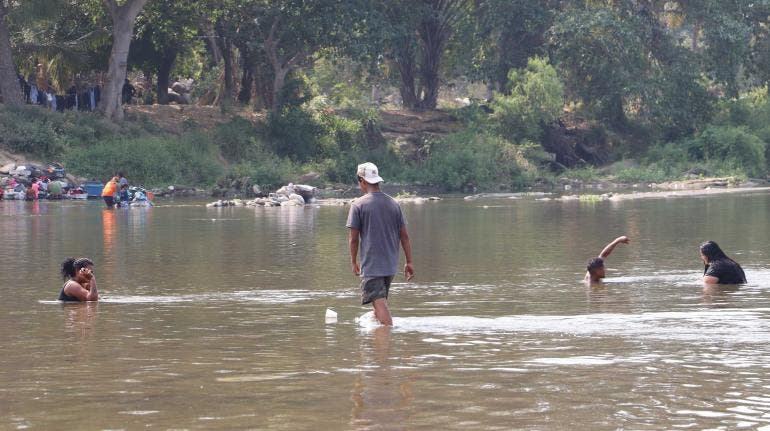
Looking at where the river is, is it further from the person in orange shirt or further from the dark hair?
the person in orange shirt

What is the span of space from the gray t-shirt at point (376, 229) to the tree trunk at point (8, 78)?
3985 cm

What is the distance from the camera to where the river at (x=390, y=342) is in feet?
27.8

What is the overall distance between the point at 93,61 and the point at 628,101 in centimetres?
2724

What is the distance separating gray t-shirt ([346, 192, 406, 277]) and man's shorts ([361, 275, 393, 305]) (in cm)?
8

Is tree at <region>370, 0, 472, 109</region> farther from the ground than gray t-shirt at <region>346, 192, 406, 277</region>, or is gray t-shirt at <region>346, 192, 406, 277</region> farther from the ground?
tree at <region>370, 0, 472, 109</region>

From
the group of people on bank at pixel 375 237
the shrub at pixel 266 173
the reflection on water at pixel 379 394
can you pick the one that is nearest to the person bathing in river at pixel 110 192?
the shrub at pixel 266 173

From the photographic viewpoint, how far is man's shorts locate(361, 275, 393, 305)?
11.9 meters

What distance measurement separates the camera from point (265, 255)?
862 inches

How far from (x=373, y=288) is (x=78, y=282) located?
4.53m

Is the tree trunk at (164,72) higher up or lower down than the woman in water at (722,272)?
higher up

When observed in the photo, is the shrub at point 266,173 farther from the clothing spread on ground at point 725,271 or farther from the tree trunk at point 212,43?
the clothing spread on ground at point 725,271

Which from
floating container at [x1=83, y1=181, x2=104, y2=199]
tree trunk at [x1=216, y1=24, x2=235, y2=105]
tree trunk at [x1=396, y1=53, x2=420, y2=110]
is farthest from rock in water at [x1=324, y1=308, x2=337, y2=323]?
tree trunk at [x1=396, y1=53, x2=420, y2=110]

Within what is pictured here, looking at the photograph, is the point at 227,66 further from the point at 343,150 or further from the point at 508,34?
the point at 508,34

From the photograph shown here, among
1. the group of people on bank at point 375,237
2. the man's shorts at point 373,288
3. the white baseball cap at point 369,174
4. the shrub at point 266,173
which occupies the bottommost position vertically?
the man's shorts at point 373,288
